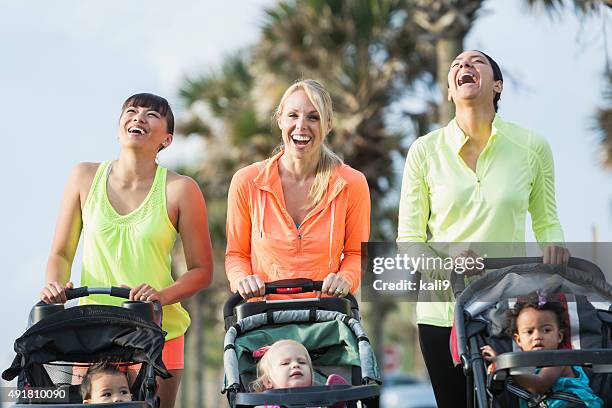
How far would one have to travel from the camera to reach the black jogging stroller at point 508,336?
409cm

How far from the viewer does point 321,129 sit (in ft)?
16.4

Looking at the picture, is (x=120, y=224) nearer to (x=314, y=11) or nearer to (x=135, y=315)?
(x=135, y=315)

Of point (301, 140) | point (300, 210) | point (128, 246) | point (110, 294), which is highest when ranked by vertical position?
point (301, 140)

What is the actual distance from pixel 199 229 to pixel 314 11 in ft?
44.2

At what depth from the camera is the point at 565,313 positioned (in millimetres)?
4402

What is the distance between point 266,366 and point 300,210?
871 mm

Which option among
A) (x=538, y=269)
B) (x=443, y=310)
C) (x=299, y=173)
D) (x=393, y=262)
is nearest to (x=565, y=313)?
(x=538, y=269)

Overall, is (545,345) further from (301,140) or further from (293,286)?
(301,140)

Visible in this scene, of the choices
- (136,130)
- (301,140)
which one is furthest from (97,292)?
(301,140)

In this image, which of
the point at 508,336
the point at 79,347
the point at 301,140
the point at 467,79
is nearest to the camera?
the point at 508,336

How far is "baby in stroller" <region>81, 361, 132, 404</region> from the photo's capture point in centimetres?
434

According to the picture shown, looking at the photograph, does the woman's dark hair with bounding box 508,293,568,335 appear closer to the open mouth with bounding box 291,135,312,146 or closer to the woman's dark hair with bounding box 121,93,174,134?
the open mouth with bounding box 291,135,312,146

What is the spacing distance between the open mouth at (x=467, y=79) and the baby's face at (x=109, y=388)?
6.34ft

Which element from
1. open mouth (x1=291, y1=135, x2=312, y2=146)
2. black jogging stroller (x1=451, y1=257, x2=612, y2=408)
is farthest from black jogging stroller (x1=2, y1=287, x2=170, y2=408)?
black jogging stroller (x1=451, y1=257, x2=612, y2=408)
